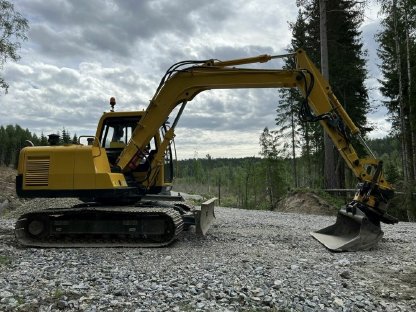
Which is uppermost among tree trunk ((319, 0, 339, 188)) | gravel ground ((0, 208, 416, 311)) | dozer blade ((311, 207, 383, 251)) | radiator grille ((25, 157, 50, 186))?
tree trunk ((319, 0, 339, 188))

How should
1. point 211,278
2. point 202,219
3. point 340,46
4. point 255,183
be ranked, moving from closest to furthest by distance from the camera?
point 211,278, point 202,219, point 340,46, point 255,183

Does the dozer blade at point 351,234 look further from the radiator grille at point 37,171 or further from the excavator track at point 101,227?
the radiator grille at point 37,171

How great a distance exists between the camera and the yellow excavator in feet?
27.2

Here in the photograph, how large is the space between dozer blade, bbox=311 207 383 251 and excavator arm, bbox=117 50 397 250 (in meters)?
0.02

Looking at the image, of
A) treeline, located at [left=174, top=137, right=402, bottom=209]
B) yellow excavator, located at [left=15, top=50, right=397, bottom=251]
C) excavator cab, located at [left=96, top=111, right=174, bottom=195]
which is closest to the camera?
yellow excavator, located at [left=15, top=50, right=397, bottom=251]

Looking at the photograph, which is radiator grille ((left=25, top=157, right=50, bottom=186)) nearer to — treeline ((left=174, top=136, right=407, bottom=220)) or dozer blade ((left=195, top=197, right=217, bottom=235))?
treeline ((left=174, top=136, right=407, bottom=220))

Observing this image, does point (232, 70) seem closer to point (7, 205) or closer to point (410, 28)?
point (7, 205)

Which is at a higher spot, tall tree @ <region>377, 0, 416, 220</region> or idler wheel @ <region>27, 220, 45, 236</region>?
tall tree @ <region>377, 0, 416, 220</region>

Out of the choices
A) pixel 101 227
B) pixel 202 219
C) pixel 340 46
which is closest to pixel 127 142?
pixel 101 227

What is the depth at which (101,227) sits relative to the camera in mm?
8508

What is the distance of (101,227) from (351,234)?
Result: 5.17m

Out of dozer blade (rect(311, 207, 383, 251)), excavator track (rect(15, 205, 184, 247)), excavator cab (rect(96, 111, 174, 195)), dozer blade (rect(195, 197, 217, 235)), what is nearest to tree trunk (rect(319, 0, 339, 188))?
dozer blade (rect(311, 207, 383, 251))

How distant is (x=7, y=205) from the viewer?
1894cm

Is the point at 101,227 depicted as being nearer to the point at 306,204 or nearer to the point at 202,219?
the point at 202,219
